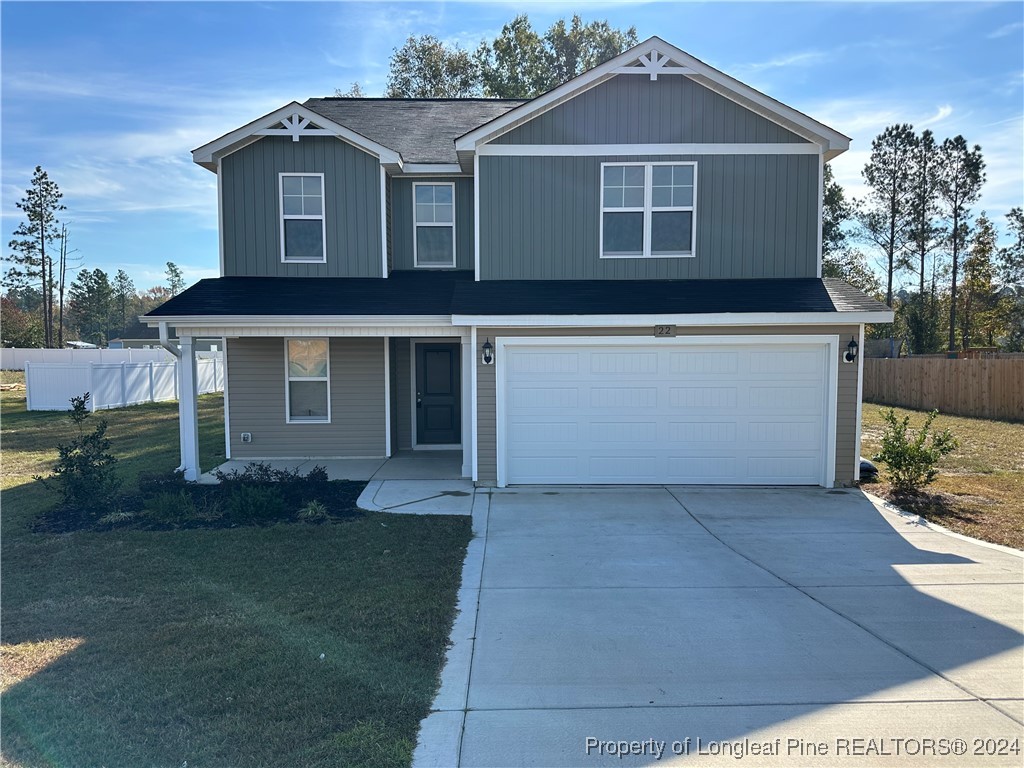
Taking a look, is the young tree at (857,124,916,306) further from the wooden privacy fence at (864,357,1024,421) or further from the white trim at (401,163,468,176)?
the white trim at (401,163,468,176)

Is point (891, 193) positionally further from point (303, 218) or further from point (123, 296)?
point (123, 296)

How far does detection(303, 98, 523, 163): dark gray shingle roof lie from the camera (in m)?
12.6

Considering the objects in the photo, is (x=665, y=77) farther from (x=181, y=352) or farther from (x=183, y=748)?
(x=183, y=748)

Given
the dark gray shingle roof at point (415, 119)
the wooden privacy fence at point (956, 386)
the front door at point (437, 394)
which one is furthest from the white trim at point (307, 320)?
the wooden privacy fence at point (956, 386)

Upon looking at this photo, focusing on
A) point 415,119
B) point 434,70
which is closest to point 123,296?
point 434,70

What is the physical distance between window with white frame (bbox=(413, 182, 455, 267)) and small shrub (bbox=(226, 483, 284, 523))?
563 centimetres

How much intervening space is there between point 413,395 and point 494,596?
7.53 metres

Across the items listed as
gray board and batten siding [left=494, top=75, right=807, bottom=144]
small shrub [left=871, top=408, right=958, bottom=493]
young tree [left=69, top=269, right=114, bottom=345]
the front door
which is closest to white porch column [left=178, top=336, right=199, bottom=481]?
the front door

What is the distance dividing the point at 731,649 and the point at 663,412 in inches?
214

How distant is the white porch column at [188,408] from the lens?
33.1ft

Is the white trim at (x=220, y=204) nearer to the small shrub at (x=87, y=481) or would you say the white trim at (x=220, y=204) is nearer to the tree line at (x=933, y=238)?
the small shrub at (x=87, y=481)

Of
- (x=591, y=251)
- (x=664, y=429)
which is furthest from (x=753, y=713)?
(x=591, y=251)

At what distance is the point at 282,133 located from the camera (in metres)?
11.4

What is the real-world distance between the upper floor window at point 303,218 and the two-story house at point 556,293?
0.11 ft
